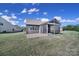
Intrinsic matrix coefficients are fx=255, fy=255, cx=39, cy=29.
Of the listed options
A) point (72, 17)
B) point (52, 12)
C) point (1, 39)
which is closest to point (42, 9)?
point (52, 12)

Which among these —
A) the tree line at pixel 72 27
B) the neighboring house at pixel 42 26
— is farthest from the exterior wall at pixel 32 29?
the tree line at pixel 72 27

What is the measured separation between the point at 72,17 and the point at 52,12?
19 cm

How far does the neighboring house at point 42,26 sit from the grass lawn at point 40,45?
63mm

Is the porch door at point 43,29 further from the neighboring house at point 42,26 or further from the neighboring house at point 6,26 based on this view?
the neighboring house at point 6,26

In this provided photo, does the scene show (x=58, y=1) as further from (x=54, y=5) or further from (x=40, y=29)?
(x=40, y=29)

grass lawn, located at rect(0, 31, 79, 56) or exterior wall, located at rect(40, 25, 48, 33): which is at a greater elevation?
exterior wall, located at rect(40, 25, 48, 33)

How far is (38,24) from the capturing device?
230 centimetres

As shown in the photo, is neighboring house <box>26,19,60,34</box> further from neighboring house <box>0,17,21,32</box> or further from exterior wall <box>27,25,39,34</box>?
neighboring house <box>0,17,21,32</box>

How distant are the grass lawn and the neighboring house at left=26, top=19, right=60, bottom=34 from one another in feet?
0.21

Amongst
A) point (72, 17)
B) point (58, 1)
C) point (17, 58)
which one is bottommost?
point (17, 58)

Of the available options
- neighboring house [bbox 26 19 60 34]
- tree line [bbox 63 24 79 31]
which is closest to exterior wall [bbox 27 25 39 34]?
neighboring house [bbox 26 19 60 34]

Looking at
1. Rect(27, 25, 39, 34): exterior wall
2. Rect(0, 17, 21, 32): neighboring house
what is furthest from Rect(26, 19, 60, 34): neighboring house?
Rect(0, 17, 21, 32): neighboring house

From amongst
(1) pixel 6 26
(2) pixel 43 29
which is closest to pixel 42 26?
(2) pixel 43 29

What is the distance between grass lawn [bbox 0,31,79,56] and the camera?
228 cm
